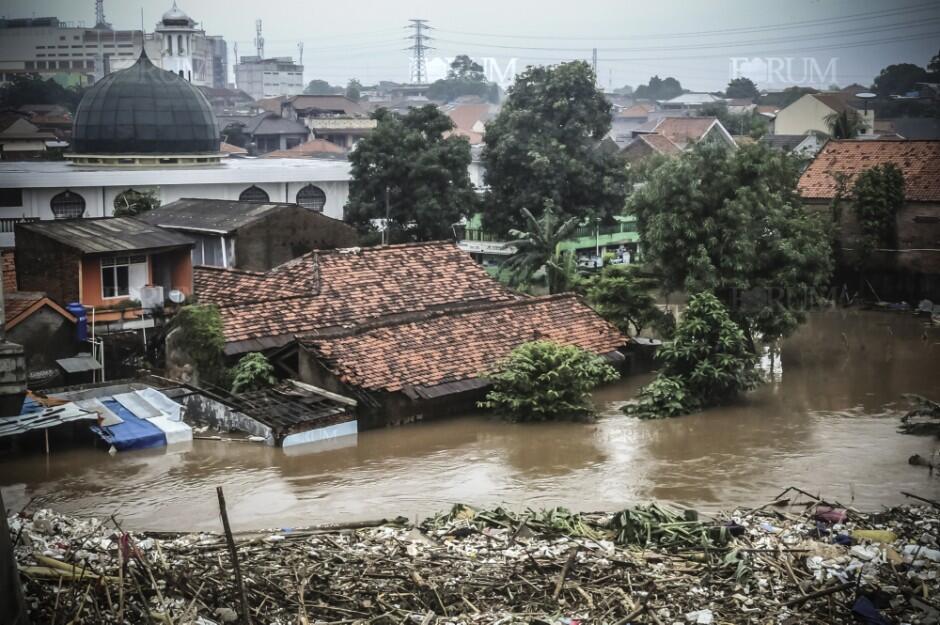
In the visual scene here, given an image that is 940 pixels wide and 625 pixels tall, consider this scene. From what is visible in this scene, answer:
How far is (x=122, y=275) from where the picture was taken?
20.1 m

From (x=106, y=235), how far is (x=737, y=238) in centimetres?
1134

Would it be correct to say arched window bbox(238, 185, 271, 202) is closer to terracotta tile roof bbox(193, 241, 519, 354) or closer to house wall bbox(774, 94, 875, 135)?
terracotta tile roof bbox(193, 241, 519, 354)

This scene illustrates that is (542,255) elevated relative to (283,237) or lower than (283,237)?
lower

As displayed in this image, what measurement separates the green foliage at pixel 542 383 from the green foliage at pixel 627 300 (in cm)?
427

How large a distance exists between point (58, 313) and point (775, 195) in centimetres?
1275

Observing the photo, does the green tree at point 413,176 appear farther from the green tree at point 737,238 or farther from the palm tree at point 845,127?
the palm tree at point 845,127

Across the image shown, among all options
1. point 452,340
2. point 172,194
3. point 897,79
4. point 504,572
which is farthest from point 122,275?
point 897,79

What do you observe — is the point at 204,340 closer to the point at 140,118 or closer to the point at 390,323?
the point at 390,323

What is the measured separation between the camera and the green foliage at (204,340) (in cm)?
1781

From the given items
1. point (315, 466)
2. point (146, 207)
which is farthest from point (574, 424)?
point (146, 207)

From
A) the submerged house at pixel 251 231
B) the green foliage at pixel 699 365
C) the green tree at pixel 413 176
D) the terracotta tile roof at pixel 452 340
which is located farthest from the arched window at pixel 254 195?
the green foliage at pixel 699 365

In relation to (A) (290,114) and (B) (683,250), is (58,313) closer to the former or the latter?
(B) (683,250)

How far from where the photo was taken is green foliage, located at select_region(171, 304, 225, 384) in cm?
1781

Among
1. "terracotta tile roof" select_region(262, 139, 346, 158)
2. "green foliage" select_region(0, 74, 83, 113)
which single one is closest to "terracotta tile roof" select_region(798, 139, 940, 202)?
"terracotta tile roof" select_region(262, 139, 346, 158)
